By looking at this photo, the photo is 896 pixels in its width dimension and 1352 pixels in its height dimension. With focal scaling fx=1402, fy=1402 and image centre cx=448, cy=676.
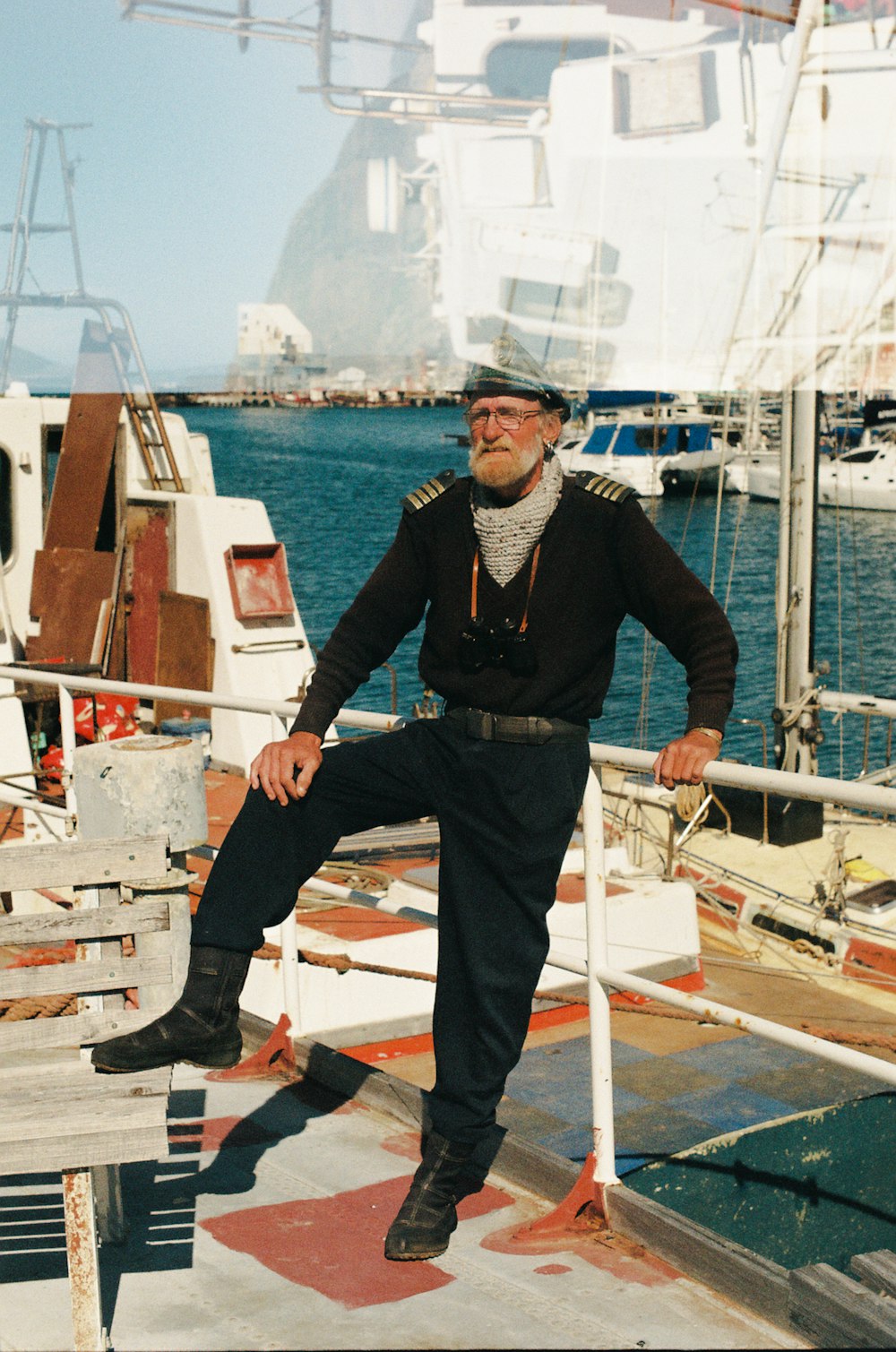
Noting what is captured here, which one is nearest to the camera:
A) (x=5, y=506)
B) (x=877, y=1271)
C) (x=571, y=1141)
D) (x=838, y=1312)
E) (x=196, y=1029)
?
(x=838, y=1312)

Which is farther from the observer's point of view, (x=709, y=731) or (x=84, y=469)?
(x=84, y=469)

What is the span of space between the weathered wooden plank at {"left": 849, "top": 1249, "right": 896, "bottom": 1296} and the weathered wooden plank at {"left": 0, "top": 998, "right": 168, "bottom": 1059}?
60.1 inches

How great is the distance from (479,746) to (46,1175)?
151 cm

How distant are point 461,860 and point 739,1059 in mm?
4911

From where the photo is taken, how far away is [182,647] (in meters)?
10.1

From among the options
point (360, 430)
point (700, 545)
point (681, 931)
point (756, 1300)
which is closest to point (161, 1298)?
point (756, 1300)

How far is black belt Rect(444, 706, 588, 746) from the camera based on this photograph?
2975mm

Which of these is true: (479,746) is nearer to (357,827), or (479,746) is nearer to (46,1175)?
(357,827)

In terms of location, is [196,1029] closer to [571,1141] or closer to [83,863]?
[83,863]

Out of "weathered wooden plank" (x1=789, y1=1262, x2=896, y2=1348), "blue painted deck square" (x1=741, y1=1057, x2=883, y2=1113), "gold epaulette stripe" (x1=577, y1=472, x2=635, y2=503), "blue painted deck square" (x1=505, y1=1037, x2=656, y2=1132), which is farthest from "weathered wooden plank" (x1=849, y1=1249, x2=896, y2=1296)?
"blue painted deck square" (x1=741, y1=1057, x2=883, y2=1113)

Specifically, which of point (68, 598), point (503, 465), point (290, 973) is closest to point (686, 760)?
point (503, 465)

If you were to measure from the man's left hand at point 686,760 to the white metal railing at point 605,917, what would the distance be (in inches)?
0.9

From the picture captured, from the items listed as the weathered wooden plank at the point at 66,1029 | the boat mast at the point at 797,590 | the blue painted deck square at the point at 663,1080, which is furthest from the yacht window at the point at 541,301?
the boat mast at the point at 797,590

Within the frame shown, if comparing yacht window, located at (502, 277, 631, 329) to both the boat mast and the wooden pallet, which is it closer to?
the wooden pallet
